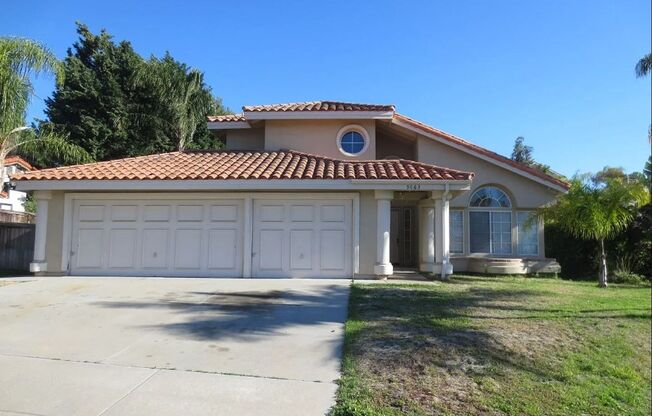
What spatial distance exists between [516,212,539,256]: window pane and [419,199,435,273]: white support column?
4.26 meters

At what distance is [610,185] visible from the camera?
12.5 meters

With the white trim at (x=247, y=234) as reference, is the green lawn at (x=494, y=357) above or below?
below

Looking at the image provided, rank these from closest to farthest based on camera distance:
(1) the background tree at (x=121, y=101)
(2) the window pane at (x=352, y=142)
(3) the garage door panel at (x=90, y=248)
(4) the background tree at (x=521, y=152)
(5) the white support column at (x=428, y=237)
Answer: (3) the garage door panel at (x=90, y=248)
(5) the white support column at (x=428, y=237)
(2) the window pane at (x=352, y=142)
(1) the background tree at (x=121, y=101)
(4) the background tree at (x=521, y=152)

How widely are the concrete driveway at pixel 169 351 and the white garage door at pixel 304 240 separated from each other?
2.40m

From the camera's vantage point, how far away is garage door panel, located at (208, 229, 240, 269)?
1272 cm

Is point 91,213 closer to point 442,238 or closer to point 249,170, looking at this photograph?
point 249,170

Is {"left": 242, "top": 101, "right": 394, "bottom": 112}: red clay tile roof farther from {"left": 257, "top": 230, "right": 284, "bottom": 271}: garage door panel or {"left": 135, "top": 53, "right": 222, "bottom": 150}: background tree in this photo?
{"left": 135, "top": 53, "right": 222, "bottom": 150}: background tree

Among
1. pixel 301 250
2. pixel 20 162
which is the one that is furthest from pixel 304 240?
pixel 20 162

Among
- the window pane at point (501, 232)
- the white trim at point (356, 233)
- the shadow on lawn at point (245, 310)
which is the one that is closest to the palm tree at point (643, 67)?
the window pane at point (501, 232)


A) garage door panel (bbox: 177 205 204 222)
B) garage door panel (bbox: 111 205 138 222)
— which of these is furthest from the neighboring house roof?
garage door panel (bbox: 177 205 204 222)

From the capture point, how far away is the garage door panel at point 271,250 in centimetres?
1261

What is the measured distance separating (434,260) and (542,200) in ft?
17.7

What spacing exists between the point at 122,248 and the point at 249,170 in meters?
4.01

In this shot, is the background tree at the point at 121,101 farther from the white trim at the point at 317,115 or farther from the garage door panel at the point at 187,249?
the garage door panel at the point at 187,249
